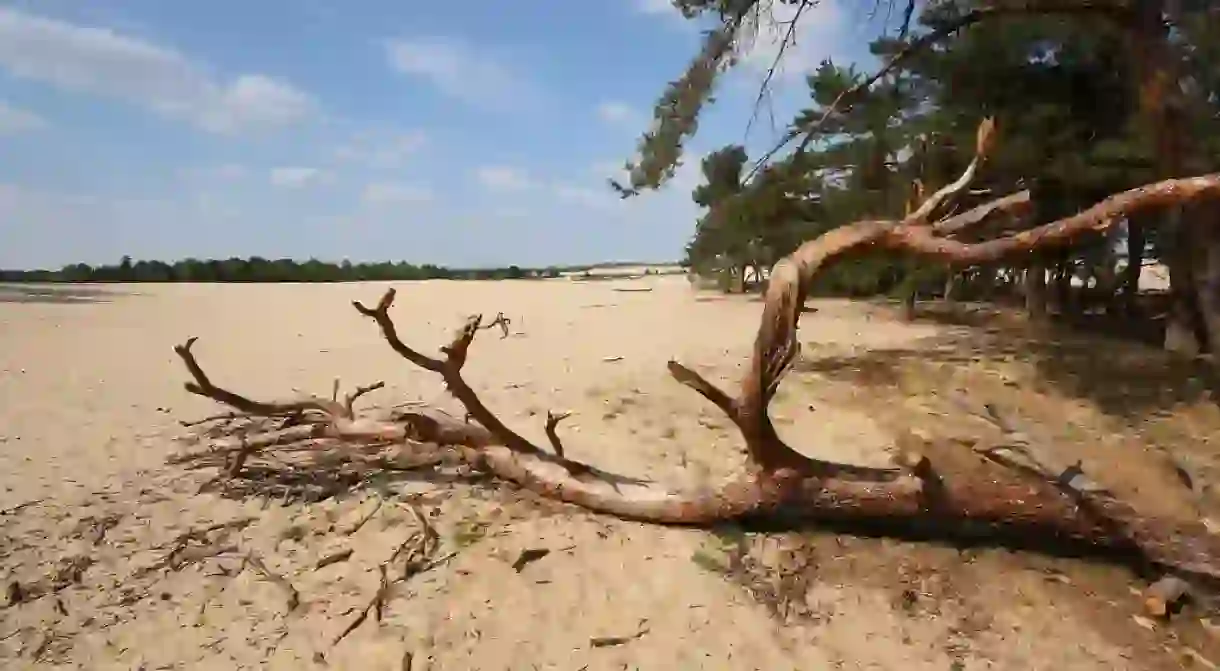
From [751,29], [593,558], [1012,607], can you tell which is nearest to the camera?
[1012,607]

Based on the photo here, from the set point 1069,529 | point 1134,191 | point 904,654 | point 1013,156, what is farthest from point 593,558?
point 1013,156

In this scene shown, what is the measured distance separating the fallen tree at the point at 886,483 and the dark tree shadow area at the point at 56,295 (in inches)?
569

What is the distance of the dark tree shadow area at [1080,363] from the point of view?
7539 mm

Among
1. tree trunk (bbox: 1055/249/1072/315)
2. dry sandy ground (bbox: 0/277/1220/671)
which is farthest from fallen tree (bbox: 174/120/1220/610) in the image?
tree trunk (bbox: 1055/249/1072/315)

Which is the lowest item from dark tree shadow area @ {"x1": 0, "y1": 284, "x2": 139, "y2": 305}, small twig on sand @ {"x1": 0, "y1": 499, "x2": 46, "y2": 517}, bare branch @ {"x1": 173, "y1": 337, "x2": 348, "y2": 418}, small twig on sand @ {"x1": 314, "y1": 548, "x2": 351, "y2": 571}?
small twig on sand @ {"x1": 314, "y1": 548, "x2": 351, "y2": 571}

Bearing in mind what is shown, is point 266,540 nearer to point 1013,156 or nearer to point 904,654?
point 904,654

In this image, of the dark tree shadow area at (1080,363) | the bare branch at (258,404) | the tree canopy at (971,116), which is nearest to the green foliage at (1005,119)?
the tree canopy at (971,116)

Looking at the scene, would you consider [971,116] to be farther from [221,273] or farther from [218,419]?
[221,273]

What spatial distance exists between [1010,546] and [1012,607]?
0.55 m

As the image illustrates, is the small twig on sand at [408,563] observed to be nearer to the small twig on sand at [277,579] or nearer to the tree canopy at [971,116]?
the small twig on sand at [277,579]

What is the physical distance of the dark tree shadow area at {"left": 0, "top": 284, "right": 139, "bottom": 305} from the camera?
16516mm

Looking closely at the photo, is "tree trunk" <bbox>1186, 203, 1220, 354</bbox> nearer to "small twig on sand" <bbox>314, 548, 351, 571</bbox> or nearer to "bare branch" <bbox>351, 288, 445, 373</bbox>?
"bare branch" <bbox>351, 288, 445, 373</bbox>

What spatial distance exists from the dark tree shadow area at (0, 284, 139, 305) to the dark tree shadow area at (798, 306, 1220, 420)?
1557 centimetres

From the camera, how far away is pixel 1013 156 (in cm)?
Answer: 927
